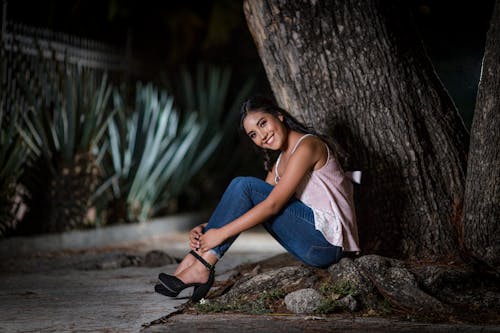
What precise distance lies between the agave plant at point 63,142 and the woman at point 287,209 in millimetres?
3250

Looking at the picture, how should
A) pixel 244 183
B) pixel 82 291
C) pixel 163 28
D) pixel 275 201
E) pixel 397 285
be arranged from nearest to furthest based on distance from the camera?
1. pixel 397 285
2. pixel 275 201
3. pixel 244 183
4. pixel 82 291
5. pixel 163 28

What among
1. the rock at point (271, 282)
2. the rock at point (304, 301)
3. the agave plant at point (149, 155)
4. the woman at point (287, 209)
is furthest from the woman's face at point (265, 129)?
the agave plant at point (149, 155)

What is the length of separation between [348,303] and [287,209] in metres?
0.68

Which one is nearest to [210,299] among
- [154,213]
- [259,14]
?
[259,14]

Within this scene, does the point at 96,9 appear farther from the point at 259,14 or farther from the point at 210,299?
the point at 210,299

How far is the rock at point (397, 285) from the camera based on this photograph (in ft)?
12.7

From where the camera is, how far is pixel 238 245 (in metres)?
7.79

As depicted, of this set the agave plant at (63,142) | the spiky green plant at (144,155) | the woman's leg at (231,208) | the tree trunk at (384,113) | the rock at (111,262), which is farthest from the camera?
the spiky green plant at (144,155)

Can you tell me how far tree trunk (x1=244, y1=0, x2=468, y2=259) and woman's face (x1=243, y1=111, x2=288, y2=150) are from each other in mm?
560

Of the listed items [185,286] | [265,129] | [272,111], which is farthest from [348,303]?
[272,111]

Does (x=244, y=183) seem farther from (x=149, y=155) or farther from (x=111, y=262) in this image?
(x=149, y=155)

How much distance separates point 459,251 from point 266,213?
1251 mm

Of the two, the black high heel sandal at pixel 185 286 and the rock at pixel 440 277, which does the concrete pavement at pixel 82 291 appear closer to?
the black high heel sandal at pixel 185 286

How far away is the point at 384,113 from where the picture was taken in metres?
4.66
